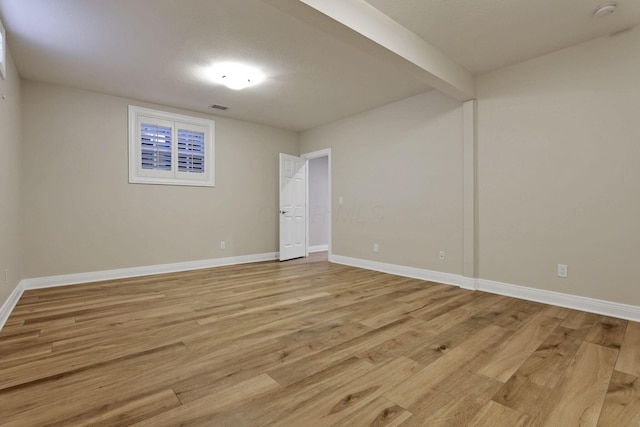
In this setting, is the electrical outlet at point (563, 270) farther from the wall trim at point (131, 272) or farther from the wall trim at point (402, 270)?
the wall trim at point (131, 272)

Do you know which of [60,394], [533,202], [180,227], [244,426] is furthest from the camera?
[180,227]

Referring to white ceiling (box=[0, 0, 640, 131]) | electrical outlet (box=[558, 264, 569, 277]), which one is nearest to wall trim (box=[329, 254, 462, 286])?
electrical outlet (box=[558, 264, 569, 277])

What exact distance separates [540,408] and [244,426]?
144 centimetres

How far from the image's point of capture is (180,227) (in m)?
5.03

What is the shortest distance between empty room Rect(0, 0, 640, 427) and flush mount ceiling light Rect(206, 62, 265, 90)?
30 millimetres

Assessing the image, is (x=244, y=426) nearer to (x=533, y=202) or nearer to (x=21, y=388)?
(x=21, y=388)

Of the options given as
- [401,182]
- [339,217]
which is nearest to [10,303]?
[339,217]

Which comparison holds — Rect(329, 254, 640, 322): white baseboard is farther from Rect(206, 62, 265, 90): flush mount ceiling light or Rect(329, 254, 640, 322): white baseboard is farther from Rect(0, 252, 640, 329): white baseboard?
Rect(206, 62, 265, 90): flush mount ceiling light

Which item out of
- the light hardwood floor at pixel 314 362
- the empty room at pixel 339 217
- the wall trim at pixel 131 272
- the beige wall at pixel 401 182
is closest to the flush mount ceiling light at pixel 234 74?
the empty room at pixel 339 217

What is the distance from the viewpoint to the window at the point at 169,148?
4637mm

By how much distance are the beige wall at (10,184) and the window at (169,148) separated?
1253mm

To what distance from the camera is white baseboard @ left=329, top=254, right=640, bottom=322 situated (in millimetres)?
2820

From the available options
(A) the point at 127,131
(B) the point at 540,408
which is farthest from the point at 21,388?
(A) the point at 127,131

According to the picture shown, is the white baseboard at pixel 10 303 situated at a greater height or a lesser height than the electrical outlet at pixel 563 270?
lesser
